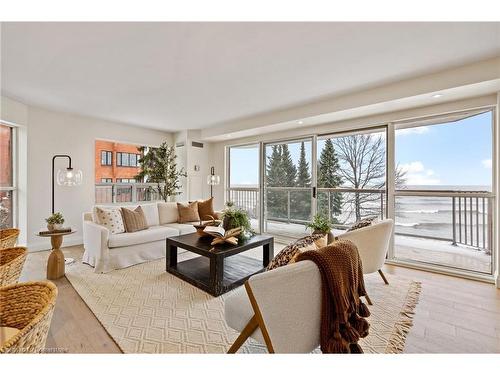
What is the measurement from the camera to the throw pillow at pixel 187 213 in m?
4.19

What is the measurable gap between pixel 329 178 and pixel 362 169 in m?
0.56

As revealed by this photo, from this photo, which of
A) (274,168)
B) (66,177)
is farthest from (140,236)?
(274,168)

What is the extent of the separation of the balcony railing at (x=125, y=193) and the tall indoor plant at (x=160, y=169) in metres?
0.19

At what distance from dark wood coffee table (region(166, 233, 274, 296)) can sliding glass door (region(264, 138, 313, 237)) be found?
66.1 inches

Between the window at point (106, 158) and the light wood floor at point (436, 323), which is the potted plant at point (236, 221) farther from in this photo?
the window at point (106, 158)

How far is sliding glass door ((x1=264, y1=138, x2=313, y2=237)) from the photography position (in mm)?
4398

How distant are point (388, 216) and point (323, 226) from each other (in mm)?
1504

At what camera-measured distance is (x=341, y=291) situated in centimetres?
114

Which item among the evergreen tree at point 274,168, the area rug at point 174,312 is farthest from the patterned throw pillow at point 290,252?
the evergreen tree at point 274,168

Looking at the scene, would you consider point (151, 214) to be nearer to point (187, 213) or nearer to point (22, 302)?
point (187, 213)

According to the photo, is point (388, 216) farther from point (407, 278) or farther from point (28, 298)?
point (28, 298)

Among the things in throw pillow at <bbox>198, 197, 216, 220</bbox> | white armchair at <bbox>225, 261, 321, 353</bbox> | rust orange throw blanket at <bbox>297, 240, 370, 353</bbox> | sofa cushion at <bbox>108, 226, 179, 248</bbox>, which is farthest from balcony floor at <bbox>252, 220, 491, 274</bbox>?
sofa cushion at <bbox>108, 226, 179, 248</bbox>

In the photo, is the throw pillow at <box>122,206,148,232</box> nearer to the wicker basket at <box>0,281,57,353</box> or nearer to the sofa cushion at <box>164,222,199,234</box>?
the sofa cushion at <box>164,222,199,234</box>

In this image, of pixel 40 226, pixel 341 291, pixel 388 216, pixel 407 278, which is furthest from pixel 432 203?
pixel 40 226
